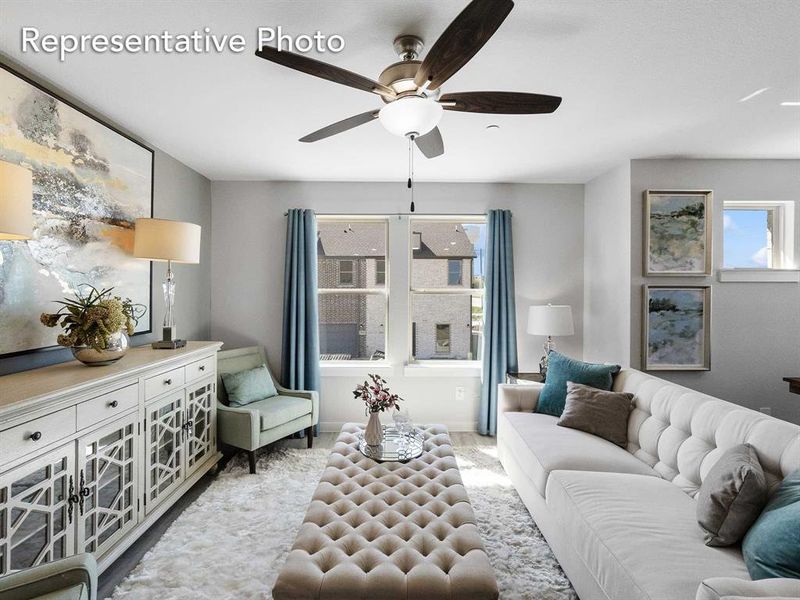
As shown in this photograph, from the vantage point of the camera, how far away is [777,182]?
130 inches

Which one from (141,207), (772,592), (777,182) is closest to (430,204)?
(141,207)

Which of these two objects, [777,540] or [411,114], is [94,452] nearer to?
[411,114]

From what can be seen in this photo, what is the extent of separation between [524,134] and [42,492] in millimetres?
3255

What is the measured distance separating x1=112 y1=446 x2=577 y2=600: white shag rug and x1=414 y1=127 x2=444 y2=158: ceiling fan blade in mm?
2234

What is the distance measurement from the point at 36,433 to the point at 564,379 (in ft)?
9.91

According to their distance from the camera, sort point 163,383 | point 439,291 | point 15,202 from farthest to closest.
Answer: point 439,291
point 163,383
point 15,202

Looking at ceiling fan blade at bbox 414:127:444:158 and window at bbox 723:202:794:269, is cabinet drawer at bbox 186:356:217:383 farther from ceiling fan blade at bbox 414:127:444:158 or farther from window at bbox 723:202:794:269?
window at bbox 723:202:794:269

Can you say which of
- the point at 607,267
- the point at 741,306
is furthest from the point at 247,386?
the point at 741,306

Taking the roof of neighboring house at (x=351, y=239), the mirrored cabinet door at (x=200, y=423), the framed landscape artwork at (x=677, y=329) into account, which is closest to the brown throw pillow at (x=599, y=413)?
the framed landscape artwork at (x=677, y=329)

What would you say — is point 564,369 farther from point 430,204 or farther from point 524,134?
point 430,204

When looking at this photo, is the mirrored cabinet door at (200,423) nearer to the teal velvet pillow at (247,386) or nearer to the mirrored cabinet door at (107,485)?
the teal velvet pillow at (247,386)

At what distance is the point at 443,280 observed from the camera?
412cm

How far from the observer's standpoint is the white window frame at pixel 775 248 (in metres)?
3.26

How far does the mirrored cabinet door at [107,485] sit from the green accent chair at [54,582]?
0.70 m
